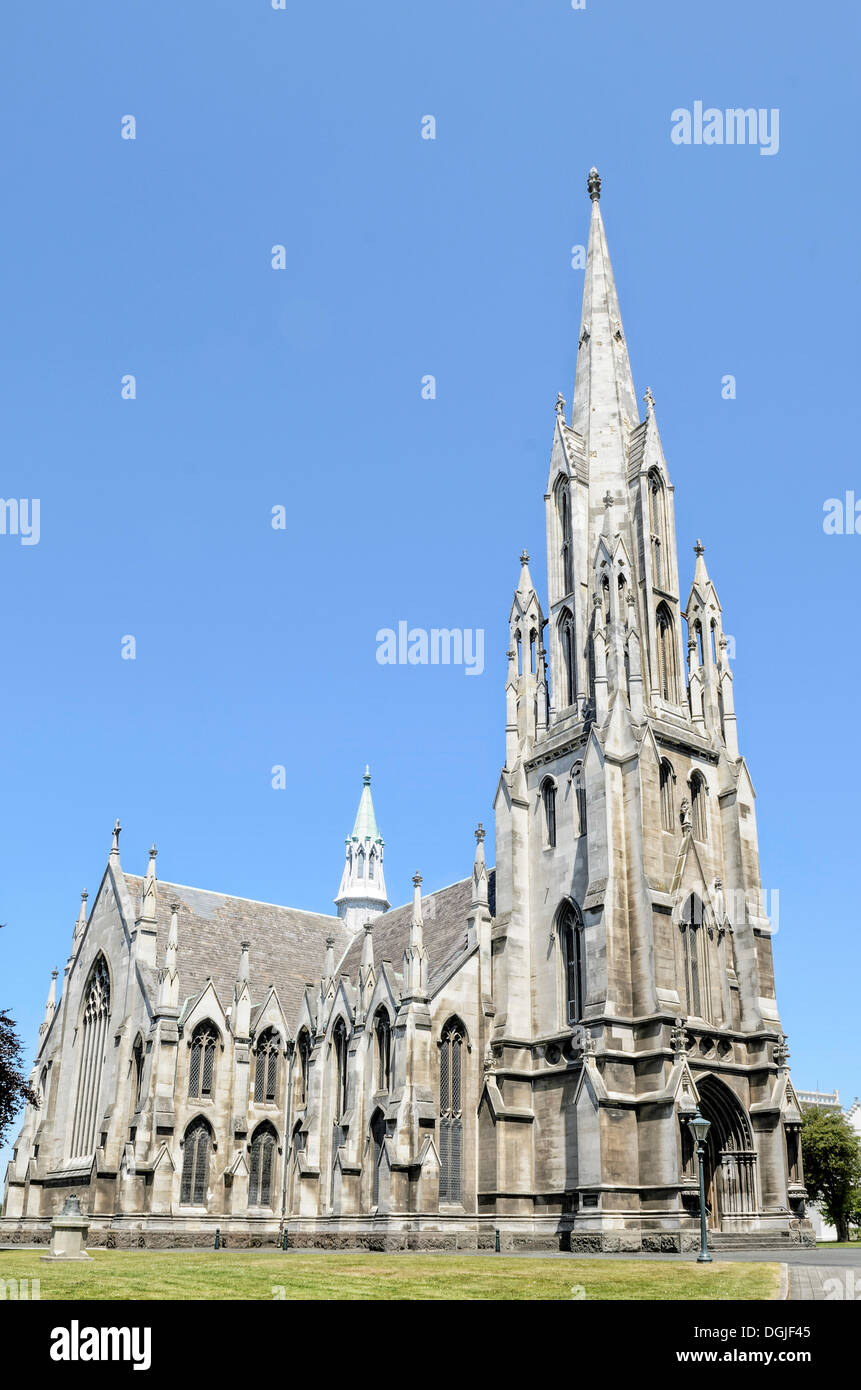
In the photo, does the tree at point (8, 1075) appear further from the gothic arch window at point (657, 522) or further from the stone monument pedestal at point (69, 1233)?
the gothic arch window at point (657, 522)

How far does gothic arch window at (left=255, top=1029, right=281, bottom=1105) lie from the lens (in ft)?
164

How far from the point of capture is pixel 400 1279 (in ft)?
65.7

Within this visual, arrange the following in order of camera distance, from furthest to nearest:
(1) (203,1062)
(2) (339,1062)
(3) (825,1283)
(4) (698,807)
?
(1) (203,1062) < (2) (339,1062) < (4) (698,807) < (3) (825,1283)

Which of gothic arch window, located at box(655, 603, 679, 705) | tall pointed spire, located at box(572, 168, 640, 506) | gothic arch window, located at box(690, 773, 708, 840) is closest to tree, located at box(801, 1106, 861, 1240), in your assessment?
gothic arch window, located at box(690, 773, 708, 840)

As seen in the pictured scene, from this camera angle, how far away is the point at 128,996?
49.7 metres

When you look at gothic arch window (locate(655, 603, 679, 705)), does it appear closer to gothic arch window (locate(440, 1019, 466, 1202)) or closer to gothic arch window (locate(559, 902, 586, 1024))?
gothic arch window (locate(559, 902, 586, 1024))

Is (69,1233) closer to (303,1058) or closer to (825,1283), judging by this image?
(825,1283)

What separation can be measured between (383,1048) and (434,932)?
6.92 meters

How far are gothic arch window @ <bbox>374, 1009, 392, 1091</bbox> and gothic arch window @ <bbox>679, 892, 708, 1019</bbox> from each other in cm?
1167

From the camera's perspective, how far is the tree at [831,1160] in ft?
219

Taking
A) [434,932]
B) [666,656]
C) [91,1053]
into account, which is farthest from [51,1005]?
[666,656]
